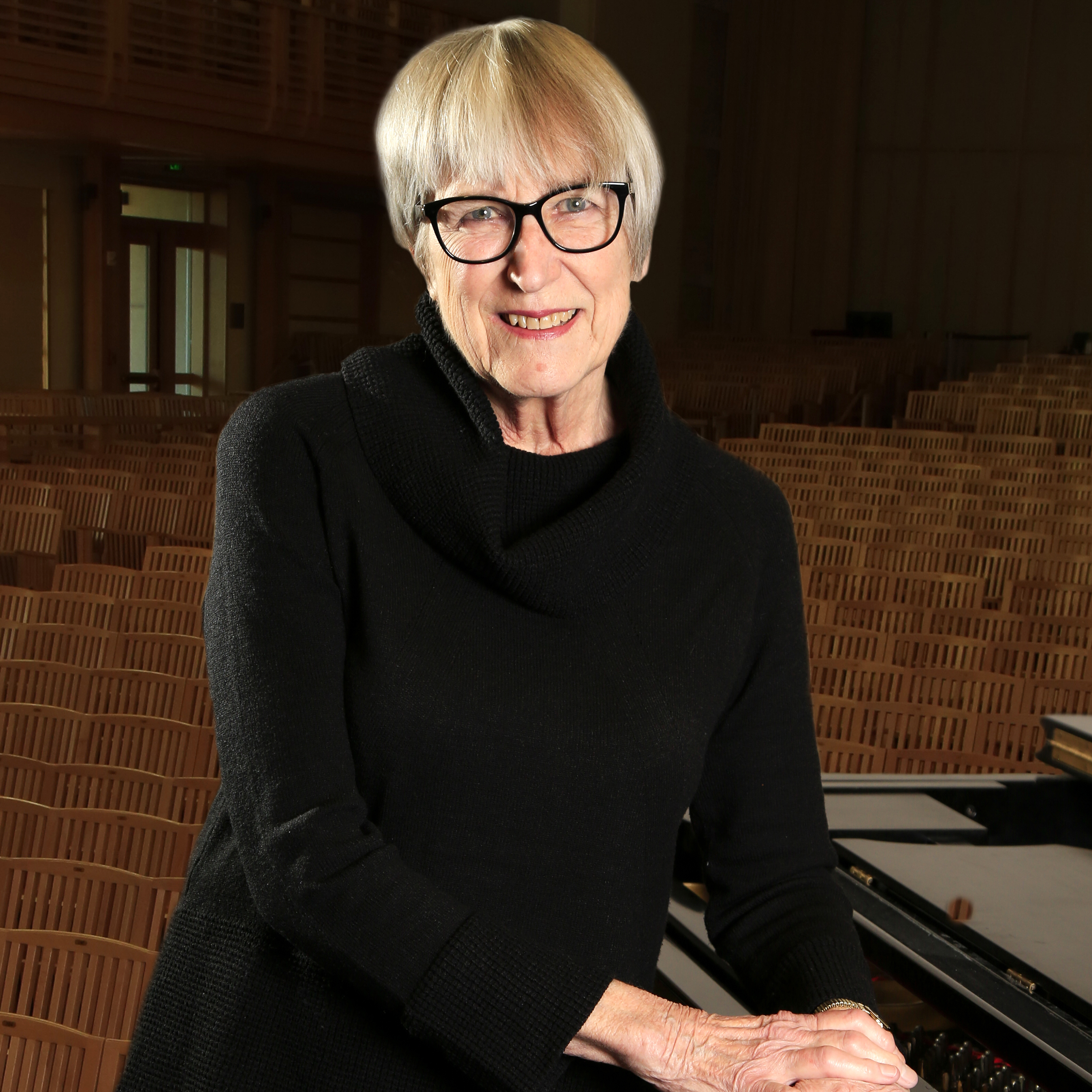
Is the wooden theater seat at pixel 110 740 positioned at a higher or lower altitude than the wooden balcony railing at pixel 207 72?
lower

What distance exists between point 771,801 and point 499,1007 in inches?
13.6

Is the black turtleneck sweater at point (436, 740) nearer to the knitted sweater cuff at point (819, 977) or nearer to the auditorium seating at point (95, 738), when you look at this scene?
the knitted sweater cuff at point (819, 977)

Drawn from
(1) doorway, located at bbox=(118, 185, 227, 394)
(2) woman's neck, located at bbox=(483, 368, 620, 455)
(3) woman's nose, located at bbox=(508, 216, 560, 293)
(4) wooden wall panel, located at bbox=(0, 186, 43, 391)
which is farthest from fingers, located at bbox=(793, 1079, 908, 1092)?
(1) doorway, located at bbox=(118, 185, 227, 394)

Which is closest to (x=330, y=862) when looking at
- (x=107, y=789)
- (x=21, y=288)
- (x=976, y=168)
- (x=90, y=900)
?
(x=90, y=900)

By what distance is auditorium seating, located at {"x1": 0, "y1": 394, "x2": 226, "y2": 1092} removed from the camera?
245 centimetres

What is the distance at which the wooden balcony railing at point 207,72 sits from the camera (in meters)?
11.1

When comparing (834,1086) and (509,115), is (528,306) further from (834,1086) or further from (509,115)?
(834,1086)

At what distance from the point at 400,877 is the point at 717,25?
20.6 m

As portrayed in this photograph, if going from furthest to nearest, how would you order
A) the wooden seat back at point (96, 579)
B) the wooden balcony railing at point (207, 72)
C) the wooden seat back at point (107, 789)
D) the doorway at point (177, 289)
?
the doorway at point (177, 289), the wooden balcony railing at point (207, 72), the wooden seat back at point (96, 579), the wooden seat back at point (107, 789)

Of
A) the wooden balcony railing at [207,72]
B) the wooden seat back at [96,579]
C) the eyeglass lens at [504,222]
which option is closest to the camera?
the eyeglass lens at [504,222]

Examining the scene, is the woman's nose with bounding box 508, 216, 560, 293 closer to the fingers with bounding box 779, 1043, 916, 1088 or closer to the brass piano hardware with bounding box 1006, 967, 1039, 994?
the fingers with bounding box 779, 1043, 916, 1088

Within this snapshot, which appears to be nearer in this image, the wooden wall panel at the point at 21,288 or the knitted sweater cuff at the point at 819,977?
the knitted sweater cuff at the point at 819,977

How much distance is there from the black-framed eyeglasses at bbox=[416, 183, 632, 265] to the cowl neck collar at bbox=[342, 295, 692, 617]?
79 mm

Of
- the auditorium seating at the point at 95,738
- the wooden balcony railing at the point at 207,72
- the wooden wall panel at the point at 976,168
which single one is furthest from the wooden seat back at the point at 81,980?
the wooden wall panel at the point at 976,168
